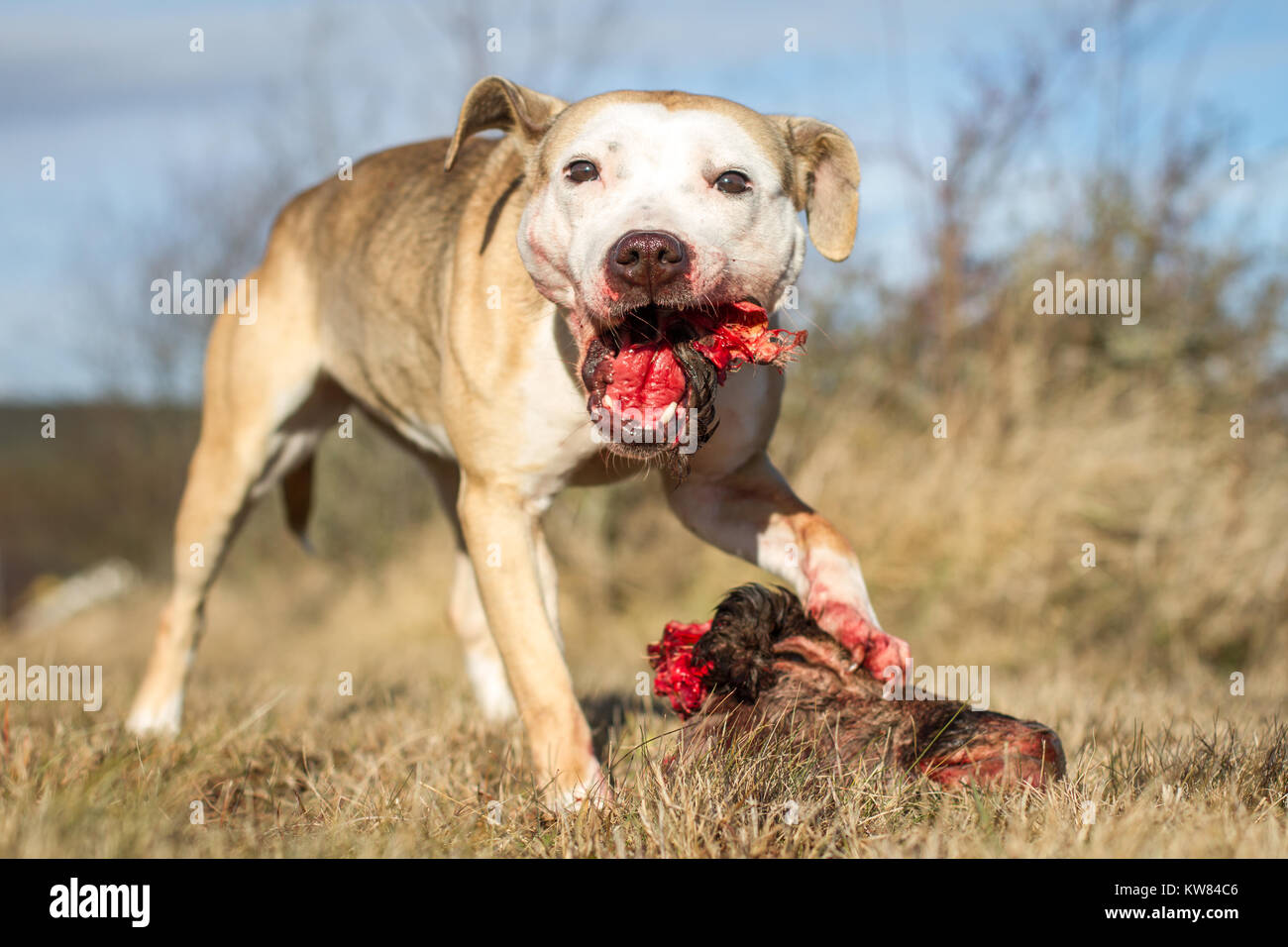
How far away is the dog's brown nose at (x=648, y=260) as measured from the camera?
2818 mm

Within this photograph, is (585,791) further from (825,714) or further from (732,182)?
(732,182)

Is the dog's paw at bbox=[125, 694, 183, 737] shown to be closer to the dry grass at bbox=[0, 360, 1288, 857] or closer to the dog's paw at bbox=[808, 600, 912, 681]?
the dry grass at bbox=[0, 360, 1288, 857]

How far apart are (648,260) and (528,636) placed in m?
1.17

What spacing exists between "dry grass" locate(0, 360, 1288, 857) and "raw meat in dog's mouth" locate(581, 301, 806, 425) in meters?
0.83

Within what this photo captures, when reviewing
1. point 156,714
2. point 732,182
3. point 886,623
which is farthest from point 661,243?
point 886,623

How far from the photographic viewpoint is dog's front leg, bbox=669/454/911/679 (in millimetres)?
3357

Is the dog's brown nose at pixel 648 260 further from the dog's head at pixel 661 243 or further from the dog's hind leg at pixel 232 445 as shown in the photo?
the dog's hind leg at pixel 232 445

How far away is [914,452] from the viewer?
8.39 meters

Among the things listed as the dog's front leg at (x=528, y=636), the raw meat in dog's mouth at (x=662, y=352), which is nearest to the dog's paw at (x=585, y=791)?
the dog's front leg at (x=528, y=636)

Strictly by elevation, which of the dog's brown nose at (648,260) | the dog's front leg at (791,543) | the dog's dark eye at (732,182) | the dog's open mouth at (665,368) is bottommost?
the dog's front leg at (791,543)

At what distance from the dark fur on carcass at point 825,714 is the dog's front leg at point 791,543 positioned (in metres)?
0.06

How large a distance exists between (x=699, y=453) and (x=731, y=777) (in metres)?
1.17
